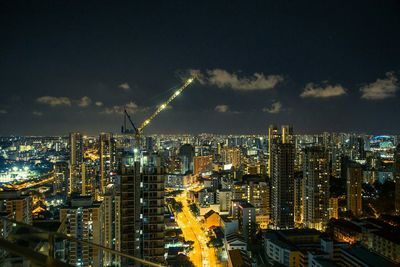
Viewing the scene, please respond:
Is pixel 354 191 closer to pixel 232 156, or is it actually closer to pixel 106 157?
pixel 106 157

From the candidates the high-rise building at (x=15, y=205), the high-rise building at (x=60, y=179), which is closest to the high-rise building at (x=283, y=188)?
the high-rise building at (x=15, y=205)

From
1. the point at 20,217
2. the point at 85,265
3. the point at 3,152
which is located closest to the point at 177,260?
the point at 85,265

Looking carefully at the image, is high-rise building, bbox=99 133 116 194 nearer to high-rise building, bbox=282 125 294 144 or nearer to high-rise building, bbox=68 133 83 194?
high-rise building, bbox=68 133 83 194

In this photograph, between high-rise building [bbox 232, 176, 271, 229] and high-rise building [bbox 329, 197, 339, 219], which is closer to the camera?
high-rise building [bbox 329, 197, 339, 219]

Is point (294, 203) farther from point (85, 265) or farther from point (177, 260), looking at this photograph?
point (85, 265)

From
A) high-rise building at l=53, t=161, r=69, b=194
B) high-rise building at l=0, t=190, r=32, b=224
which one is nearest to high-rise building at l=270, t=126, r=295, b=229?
high-rise building at l=0, t=190, r=32, b=224

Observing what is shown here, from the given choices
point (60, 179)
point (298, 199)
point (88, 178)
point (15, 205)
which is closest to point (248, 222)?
point (298, 199)

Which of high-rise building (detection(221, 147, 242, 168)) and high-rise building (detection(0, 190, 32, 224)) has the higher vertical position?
high-rise building (detection(221, 147, 242, 168))
